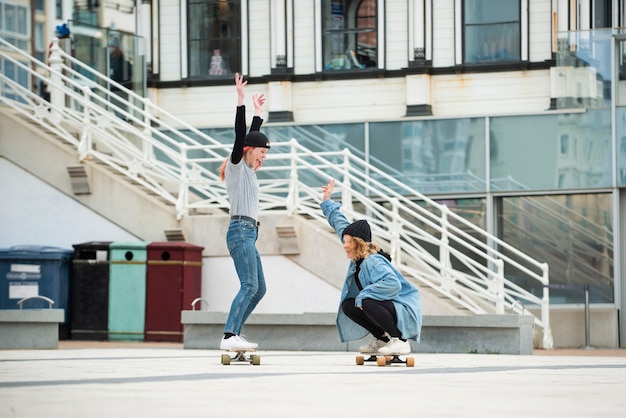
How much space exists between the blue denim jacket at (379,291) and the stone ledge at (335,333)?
11.9ft

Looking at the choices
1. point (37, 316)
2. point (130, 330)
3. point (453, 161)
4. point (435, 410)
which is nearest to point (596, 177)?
point (453, 161)

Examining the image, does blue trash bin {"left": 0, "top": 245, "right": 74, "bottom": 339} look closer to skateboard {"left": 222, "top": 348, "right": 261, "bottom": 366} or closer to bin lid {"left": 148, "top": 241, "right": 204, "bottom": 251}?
bin lid {"left": 148, "top": 241, "right": 204, "bottom": 251}

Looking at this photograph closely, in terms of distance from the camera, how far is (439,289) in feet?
63.6

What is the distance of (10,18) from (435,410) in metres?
58.9

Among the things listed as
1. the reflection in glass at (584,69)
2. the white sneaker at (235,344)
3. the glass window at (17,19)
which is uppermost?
the glass window at (17,19)

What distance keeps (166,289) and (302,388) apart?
10.8 meters

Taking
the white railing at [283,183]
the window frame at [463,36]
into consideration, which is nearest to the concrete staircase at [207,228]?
the white railing at [283,183]

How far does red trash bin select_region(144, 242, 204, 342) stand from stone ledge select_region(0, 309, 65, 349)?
9.91ft

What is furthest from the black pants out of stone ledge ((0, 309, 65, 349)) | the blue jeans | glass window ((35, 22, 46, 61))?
glass window ((35, 22, 46, 61))

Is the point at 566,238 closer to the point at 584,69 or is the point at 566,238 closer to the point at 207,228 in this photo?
the point at 584,69

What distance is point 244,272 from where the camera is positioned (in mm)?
12570

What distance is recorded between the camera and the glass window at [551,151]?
909 inches

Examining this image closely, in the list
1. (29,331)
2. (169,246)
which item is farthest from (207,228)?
(29,331)

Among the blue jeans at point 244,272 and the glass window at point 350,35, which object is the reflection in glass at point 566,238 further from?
the blue jeans at point 244,272
